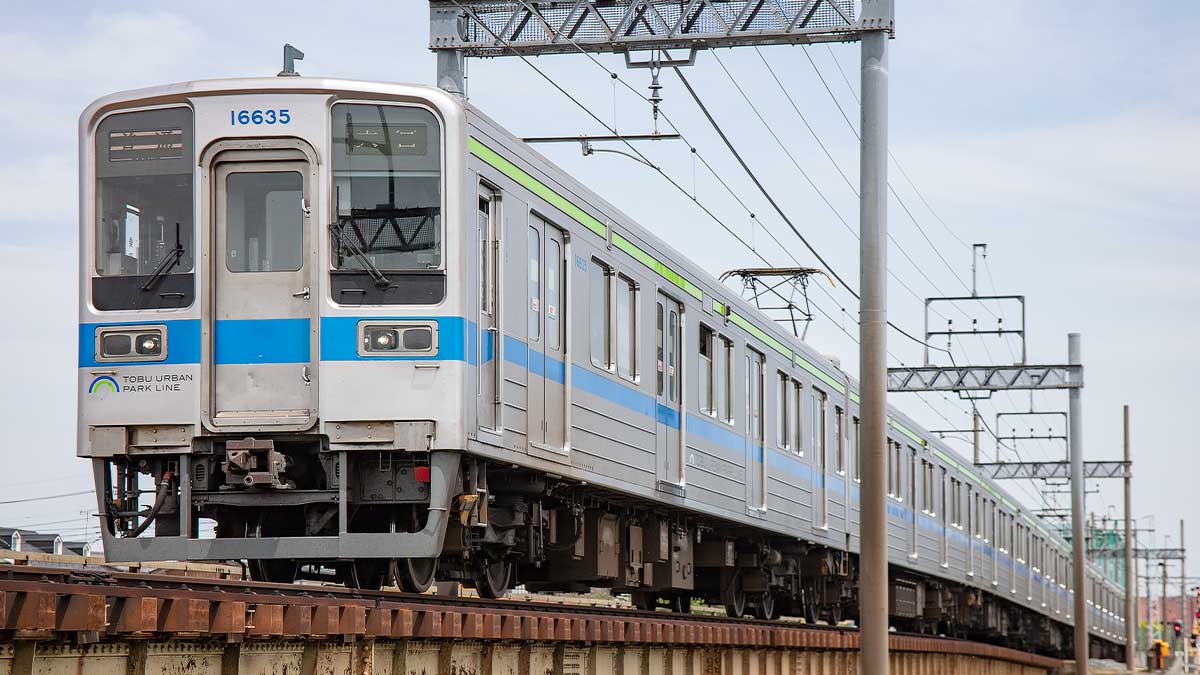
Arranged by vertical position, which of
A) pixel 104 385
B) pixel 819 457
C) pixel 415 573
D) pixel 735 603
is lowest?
pixel 735 603

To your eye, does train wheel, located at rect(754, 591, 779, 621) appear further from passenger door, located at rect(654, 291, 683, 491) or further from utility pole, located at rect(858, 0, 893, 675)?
utility pole, located at rect(858, 0, 893, 675)

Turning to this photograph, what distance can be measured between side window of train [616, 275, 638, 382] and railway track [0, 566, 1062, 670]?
6.57ft

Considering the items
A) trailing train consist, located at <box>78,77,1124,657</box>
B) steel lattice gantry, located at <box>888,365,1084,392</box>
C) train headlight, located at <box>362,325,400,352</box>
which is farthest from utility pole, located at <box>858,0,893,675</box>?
steel lattice gantry, located at <box>888,365,1084,392</box>

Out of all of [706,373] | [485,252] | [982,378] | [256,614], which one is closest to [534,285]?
[485,252]

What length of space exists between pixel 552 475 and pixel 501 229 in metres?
1.97

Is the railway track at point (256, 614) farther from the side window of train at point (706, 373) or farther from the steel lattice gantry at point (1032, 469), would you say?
the steel lattice gantry at point (1032, 469)

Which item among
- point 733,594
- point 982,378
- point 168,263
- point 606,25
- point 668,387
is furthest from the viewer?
point 982,378

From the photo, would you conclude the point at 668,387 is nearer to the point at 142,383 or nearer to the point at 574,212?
the point at 574,212

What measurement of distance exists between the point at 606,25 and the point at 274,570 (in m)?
7.00

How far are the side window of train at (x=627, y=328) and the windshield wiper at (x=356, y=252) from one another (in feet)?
12.3

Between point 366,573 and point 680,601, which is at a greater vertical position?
point 366,573

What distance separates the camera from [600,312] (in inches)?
520

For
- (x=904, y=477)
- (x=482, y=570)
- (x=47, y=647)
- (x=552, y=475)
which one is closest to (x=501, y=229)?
(x=552, y=475)

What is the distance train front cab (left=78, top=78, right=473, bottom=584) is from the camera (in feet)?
32.8
